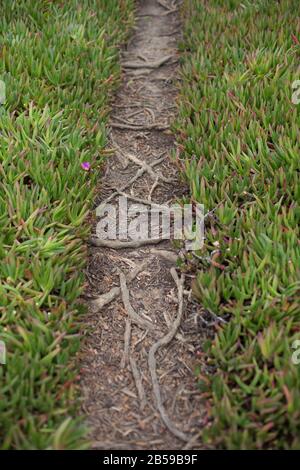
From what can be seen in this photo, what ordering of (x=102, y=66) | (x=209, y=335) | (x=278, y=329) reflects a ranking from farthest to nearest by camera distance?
(x=102, y=66) < (x=209, y=335) < (x=278, y=329)

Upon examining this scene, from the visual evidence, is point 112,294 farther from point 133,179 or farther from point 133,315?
point 133,179

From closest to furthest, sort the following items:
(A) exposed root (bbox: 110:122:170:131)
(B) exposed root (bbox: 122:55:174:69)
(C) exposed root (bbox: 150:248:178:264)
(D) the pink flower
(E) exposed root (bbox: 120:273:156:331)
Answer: (E) exposed root (bbox: 120:273:156:331), (C) exposed root (bbox: 150:248:178:264), (D) the pink flower, (A) exposed root (bbox: 110:122:170:131), (B) exposed root (bbox: 122:55:174:69)

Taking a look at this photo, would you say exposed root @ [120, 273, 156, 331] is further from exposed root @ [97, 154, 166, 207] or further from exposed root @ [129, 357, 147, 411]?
exposed root @ [97, 154, 166, 207]

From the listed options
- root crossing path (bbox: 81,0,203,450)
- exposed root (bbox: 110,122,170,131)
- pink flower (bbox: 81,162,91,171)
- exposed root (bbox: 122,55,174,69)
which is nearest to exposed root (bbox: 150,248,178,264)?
root crossing path (bbox: 81,0,203,450)

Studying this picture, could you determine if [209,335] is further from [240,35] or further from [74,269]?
[240,35]

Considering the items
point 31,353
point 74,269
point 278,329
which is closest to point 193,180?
point 74,269

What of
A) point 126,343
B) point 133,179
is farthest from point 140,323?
point 133,179
